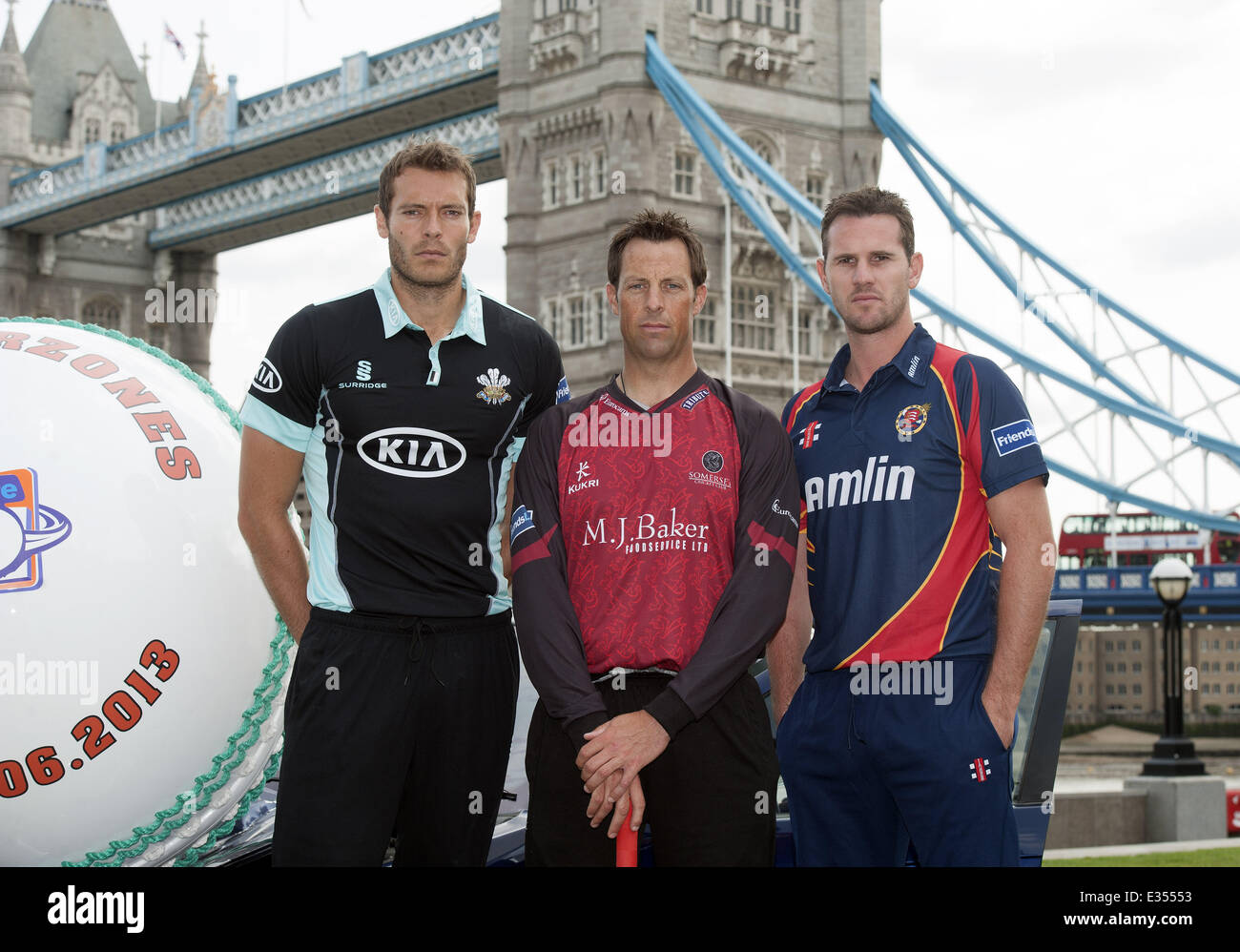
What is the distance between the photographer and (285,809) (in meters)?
3.24

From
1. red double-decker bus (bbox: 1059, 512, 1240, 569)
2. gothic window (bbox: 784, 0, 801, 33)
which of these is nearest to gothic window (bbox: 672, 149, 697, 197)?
gothic window (bbox: 784, 0, 801, 33)

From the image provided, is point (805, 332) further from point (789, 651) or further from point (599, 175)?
point (789, 651)

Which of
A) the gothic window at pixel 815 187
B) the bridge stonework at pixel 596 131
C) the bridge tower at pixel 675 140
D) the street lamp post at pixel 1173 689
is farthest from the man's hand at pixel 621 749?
the gothic window at pixel 815 187

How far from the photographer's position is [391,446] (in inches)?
130

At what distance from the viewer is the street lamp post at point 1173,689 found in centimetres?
1223

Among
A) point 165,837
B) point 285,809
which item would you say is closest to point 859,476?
point 285,809

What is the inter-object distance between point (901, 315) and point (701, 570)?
88cm

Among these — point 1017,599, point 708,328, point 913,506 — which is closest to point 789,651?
point 913,506

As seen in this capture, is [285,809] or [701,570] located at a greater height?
[701,570]

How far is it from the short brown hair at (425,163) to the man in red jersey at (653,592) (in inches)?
15.9

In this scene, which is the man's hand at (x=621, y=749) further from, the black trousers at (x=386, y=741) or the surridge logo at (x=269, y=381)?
the surridge logo at (x=269, y=381)

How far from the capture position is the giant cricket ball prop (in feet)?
10.8

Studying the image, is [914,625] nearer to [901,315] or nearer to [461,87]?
[901,315]

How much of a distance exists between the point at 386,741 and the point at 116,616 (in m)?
0.67
